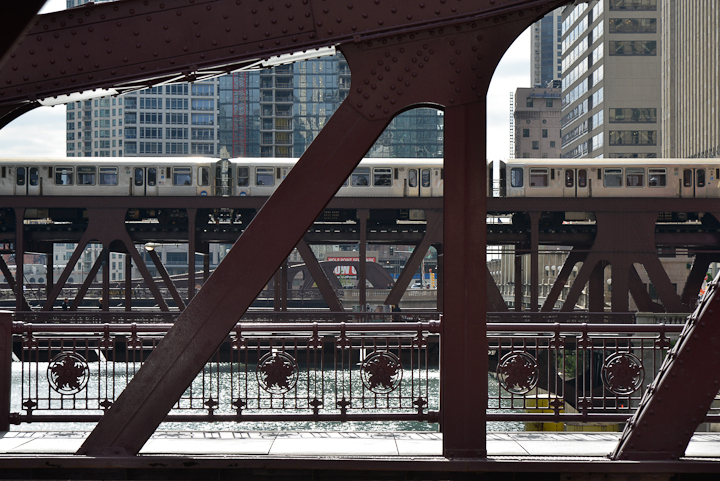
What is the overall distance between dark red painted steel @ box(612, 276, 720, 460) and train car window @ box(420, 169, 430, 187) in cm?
2764

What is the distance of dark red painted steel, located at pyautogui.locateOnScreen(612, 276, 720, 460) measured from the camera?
4156 mm

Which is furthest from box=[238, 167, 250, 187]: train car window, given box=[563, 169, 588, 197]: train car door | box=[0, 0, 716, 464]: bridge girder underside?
box=[0, 0, 716, 464]: bridge girder underside

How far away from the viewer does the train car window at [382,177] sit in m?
31.8

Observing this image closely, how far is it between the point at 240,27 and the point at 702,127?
70.8m

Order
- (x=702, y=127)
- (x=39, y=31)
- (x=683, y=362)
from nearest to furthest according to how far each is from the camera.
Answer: (x=683, y=362) → (x=39, y=31) → (x=702, y=127)

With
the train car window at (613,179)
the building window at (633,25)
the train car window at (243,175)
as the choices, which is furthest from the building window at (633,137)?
the train car window at (243,175)

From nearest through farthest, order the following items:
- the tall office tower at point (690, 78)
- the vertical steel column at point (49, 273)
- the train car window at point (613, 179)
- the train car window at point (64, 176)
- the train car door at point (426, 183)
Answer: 1. the train car window at point (613, 179)
2. the train car door at point (426, 183)
3. the train car window at point (64, 176)
4. the vertical steel column at point (49, 273)
5. the tall office tower at point (690, 78)

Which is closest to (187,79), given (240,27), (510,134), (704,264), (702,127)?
(240,27)

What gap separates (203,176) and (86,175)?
5.71m

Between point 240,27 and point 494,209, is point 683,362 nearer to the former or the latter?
point 240,27

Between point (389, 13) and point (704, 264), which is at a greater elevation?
point (389, 13)

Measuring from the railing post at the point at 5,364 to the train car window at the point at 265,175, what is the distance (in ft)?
87.1

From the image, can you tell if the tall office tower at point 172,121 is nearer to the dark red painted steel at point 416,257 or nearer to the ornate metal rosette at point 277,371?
the dark red painted steel at point 416,257

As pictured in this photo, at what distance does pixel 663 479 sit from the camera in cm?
433
